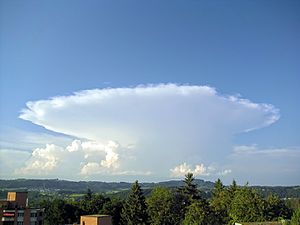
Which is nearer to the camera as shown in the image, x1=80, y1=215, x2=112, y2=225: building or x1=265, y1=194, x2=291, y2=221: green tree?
x1=80, y1=215, x2=112, y2=225: building

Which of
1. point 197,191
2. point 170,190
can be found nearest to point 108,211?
point 170,190

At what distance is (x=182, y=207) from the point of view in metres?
60.3

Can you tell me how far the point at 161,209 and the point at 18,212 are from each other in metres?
20.8

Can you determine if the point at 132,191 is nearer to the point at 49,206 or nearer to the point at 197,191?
the point at 197,191

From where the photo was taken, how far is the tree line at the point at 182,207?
4941 cm

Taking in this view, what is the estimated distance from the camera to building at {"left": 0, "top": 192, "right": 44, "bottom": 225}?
183ft

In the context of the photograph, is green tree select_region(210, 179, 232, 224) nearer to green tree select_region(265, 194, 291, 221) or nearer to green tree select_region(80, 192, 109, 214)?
green tree select_region(265, 194, 291, 221)

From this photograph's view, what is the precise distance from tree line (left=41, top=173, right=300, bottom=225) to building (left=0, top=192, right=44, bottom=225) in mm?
10151

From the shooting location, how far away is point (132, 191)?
6103 centimetres

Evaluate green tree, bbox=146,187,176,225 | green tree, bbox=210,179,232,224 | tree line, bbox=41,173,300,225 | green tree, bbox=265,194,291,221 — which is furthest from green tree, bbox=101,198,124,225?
green tree, bbox=265,194,291,221

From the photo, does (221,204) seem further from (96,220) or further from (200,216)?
(96,220)

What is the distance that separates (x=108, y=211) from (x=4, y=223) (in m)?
16.6

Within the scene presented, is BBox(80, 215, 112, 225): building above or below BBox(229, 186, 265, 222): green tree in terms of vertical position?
below

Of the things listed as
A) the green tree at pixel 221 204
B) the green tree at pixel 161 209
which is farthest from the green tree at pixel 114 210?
the green tree at pixel 221 204
